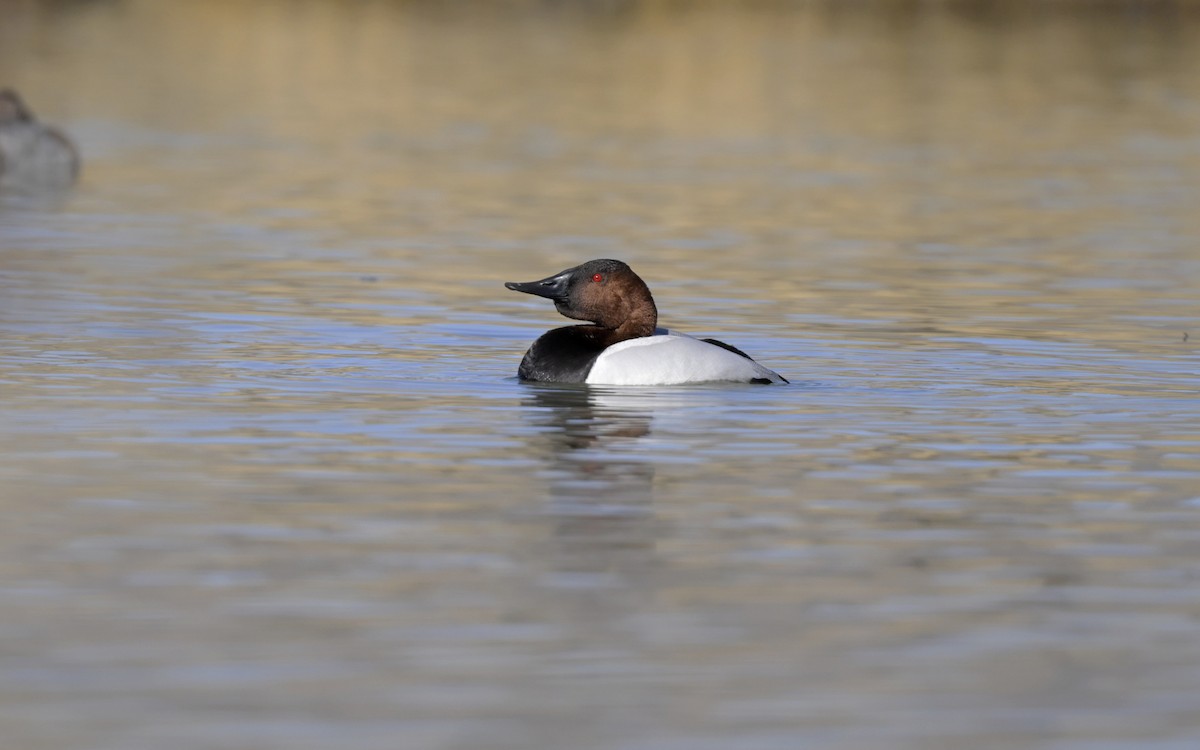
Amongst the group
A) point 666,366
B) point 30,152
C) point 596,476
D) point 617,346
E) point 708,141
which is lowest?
point 596,476

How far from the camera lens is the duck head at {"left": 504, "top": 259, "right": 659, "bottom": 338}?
557 inches

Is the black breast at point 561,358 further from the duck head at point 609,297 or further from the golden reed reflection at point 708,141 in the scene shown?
the golden reed reflection at point 708,141

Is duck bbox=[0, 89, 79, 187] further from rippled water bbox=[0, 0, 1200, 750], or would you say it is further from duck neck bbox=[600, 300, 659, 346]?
duck neck bbox=[600, 300, 659, 346]

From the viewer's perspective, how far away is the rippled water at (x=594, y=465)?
23.7 feet

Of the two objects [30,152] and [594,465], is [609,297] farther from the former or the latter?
[30,152]

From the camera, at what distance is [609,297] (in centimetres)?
1418

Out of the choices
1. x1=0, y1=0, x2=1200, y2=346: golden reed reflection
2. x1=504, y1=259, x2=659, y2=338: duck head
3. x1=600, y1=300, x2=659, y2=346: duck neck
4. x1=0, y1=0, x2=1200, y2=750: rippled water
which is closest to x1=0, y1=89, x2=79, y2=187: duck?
x1=0, y1=0, x2=1200, y2=750: rippled water

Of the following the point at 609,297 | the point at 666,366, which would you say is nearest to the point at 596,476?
the point at 666,366

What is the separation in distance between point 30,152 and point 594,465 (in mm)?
17982

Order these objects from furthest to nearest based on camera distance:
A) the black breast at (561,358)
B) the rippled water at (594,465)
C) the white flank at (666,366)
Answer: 1. the black breast at (561,358)
2. the white flank at (666,366)
3. the rippled water at (594,465)

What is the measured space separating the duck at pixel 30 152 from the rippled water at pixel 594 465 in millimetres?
347

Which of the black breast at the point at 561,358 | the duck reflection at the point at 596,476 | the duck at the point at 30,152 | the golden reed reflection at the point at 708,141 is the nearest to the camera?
the duck reflection at the point at 596,476

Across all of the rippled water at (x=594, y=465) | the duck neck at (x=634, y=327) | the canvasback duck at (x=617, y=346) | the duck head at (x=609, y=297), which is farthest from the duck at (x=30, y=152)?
the duck neck at (x=634, y=327)

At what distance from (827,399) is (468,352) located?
2.85 meters
